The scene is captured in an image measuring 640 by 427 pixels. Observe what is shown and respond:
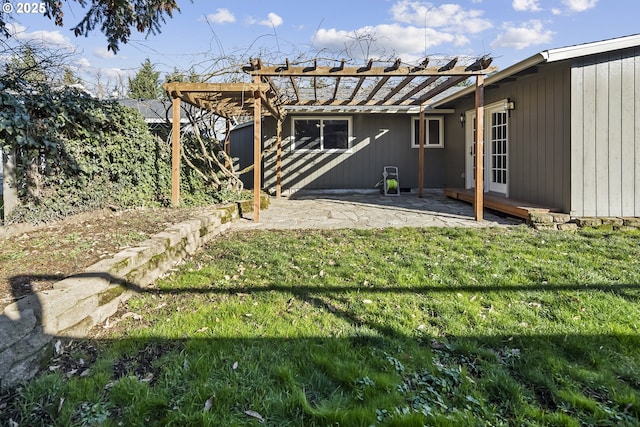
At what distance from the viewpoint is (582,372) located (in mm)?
2025

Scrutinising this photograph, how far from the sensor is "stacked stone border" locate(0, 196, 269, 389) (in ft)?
6.38

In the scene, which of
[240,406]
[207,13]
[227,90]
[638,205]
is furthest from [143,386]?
[638,205]

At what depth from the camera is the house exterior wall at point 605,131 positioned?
17.7 ft

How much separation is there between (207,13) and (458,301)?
5.41 metres

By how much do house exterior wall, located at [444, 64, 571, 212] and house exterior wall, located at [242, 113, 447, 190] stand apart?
3.18 m

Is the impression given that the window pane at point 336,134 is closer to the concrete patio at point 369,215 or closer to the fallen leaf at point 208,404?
the concrete patio at point 369,215

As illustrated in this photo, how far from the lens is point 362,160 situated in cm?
1088

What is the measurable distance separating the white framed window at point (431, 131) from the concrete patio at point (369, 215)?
2.53m

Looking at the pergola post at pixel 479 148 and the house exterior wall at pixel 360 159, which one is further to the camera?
the house exterior wall at pixel 360 159

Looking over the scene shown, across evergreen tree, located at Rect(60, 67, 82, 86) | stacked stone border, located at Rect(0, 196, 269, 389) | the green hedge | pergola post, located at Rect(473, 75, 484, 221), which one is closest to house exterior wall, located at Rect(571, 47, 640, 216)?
pergola post, located at Rect(473, 75, 484, 221)

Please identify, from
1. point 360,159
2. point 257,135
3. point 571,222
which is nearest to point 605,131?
point 571,222

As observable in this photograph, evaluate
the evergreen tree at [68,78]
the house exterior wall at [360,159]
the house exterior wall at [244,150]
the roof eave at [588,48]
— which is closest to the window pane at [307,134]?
the house exterior wall at [360,159]

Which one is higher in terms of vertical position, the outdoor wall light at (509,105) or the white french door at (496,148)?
the outdoor wall light at (509,105)

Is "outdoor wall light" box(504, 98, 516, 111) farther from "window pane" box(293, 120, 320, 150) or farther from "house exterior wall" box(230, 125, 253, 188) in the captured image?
"house exterior wall" box(230, 125, 253, 188)
